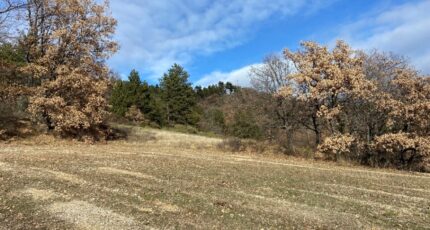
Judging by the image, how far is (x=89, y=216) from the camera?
10.9 metres

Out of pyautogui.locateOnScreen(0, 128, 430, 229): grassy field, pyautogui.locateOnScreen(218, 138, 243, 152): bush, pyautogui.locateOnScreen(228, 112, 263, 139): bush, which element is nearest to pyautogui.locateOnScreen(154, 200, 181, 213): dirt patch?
pyautogui.locateOnScreen(0, 128, 430, 229): grassy field

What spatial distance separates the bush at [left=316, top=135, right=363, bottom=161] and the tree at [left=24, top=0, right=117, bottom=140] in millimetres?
17242

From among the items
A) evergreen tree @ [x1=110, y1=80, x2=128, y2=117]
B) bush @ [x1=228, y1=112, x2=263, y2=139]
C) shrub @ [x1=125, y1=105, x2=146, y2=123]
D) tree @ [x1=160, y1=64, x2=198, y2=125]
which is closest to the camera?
bush @ [x1=228, y1=112, x2=263, y2=139]

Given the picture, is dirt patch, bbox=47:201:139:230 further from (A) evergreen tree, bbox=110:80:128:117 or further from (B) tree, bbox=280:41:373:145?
(A) evergreen tree, bbox=110:80:128:117

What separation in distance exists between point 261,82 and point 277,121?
3.96 metres

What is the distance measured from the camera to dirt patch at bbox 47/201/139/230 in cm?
1019

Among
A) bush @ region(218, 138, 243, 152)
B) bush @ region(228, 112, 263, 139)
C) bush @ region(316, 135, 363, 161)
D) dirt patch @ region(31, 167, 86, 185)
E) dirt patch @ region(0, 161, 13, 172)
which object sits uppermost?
bush @ region(228, 112, 263, 139)

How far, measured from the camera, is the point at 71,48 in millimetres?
33625

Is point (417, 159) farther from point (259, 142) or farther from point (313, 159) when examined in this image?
point (259, 142)

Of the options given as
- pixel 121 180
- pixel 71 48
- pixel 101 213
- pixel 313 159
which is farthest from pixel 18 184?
pixel 313 159

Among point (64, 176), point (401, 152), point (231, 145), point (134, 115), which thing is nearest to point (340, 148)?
point (401, 152)

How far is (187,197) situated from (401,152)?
23135mm

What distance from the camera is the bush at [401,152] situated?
28.7 meters

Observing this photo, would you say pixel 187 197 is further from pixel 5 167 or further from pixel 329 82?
pixel 329 82
